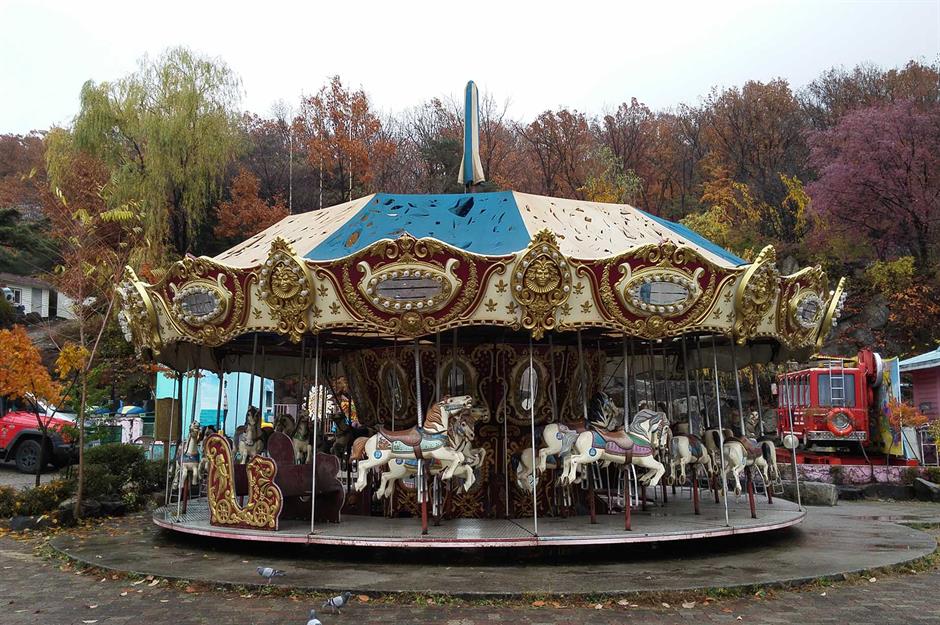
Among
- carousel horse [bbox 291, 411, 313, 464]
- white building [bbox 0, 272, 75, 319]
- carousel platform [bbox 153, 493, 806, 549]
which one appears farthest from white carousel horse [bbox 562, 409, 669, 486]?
white building [bbox 0, 272, 75, 319]

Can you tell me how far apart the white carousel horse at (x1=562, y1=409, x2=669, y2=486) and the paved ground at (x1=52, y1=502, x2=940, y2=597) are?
1.06 m

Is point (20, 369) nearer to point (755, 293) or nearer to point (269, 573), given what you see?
point (269, 573)

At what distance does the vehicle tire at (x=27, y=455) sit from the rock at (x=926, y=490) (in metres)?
21.1

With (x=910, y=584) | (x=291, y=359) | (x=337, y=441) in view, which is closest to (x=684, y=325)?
(x=910, y=584)

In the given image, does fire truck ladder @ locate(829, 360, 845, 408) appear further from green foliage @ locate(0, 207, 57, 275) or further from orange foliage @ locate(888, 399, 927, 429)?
green foliage @ locate(0, 207, 57, 275)

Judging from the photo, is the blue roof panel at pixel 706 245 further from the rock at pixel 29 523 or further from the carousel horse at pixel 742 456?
the rock at pixel 29 523

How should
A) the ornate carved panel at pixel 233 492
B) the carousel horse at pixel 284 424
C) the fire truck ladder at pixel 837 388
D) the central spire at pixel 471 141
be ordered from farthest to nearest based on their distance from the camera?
the fire truck ladder at pixel 837 388
the central spire at pixel 471 141
the carousel horse at pixel 284 424
the ornate carved panel at pixel 233 492

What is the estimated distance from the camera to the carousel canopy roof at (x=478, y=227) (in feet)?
32.9

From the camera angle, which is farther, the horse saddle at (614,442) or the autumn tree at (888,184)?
the autumn tree at (888,184)

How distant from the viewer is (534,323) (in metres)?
9.27

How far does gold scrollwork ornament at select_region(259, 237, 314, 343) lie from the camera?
927 centimetres

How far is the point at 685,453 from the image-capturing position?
1145cm

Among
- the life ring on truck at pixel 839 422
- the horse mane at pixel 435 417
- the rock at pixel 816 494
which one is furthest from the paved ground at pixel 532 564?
the life ring on truck at pixel 839 422

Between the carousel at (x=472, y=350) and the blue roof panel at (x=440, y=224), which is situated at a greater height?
the blue roof panel at (x=440, y=224)
